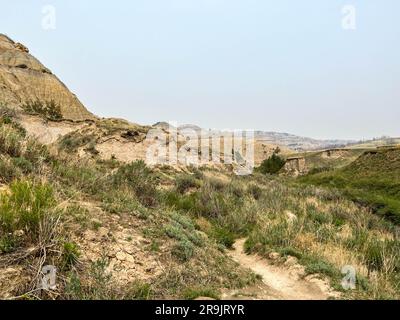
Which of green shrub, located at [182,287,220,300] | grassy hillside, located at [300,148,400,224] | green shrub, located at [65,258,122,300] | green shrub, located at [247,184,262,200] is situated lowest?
grassy hillside, located at [300,148,400,224]

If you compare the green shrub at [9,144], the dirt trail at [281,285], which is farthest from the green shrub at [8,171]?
the dirt trail at [281,285]

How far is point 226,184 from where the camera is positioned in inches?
669

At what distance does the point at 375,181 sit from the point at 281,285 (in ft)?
69.3

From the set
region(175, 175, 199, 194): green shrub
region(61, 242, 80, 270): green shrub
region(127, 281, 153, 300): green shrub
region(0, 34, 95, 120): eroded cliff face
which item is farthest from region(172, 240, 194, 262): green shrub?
region(0, 34, 95, 120): eroded cliff face

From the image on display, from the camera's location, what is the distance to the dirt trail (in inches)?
242

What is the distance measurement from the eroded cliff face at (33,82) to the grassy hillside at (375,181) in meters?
32.8

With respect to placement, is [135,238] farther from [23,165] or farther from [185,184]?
[185,184]

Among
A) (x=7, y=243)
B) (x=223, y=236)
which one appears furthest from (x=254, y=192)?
(x=7, y=243)

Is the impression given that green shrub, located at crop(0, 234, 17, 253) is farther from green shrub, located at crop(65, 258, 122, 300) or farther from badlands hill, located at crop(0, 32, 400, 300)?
green shrub, located at crop(65, 258, 122, 300)

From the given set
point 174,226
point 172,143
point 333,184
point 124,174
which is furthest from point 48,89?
point 174,226

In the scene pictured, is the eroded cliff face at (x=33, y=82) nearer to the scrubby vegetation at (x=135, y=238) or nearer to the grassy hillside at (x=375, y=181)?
the grassy hillside at (x=375, y=181)

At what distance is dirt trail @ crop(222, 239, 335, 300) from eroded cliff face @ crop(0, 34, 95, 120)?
1750 inches
